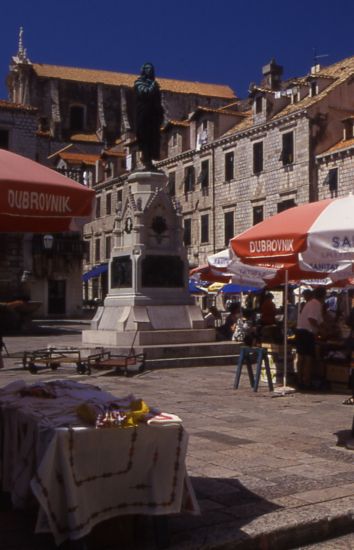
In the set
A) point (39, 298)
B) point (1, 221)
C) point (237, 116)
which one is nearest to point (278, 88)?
point (237, 116)

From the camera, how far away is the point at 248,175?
4138 centimetres

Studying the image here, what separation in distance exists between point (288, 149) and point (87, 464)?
35439 mm

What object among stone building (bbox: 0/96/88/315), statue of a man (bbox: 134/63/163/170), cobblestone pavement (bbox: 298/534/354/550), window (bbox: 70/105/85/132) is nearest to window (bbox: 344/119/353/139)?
stone building (bbox: 0/96/88/315)

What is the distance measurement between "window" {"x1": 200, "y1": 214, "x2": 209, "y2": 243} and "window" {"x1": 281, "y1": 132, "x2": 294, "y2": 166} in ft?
27.2

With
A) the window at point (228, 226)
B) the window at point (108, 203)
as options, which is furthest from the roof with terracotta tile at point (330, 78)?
the window at point (108, 203)

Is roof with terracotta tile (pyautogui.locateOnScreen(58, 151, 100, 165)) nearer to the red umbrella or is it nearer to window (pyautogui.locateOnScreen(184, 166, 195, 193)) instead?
window (pyautogui.locateOnScreen(184, 166, 195, 193))

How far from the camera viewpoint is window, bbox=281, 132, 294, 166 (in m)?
37.8

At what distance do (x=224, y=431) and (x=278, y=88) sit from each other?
4192 centimetres

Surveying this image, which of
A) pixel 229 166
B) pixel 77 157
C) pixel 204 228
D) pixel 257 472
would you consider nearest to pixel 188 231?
pixel 204 228

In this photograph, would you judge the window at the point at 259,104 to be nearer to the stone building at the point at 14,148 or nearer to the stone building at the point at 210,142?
the stone building at the point at 210,142

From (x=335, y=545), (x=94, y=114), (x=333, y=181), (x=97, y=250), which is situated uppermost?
(x=94, y=114)

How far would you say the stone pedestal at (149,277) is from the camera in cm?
1552

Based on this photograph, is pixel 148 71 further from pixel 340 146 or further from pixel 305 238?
pixel 340 146

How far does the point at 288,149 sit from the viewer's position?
38156 millimetres
